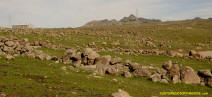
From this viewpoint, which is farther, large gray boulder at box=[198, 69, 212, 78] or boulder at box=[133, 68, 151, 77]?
boulder at box=[133, 68, 151, 77]

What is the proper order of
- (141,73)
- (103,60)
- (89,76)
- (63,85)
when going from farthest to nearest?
(103,60), (141,73), (89,76), (63,85)

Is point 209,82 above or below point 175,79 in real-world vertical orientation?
below

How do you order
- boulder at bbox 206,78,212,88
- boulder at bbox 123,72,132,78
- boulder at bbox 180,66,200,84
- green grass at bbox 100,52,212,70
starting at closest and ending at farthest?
boulder at bbox 206,78,212,88
boulder at bbox 180,66,200,84
boulder at bbox 123,72,132,78
green grass at bbox 100,52,212,70

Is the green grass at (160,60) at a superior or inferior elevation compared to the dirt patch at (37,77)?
inferior

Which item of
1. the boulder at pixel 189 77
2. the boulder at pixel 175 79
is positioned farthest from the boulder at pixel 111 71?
the boulder at pixel 189 77

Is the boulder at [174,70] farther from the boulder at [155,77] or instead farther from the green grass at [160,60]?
the green grass at [160,60]

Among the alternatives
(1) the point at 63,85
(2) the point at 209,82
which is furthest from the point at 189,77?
(1) the point at 63,85

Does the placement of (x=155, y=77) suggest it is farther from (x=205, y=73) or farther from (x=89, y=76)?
(x=89, y=76)

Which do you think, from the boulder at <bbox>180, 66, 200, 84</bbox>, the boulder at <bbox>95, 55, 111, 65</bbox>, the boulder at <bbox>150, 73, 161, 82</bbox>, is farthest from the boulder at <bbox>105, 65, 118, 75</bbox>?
the boulder at <bbox>180, 66, 200, 84</bbox>

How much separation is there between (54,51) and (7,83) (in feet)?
88.0

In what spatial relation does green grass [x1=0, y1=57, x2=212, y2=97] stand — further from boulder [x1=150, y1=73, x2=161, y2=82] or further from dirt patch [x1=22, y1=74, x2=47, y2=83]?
boulder [x1=150, y1=73, x2=161, y2=82]

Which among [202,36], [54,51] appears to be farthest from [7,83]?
[202,36]

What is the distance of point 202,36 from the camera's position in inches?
4119

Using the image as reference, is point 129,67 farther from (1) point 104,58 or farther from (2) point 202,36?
(2) point 202,36
